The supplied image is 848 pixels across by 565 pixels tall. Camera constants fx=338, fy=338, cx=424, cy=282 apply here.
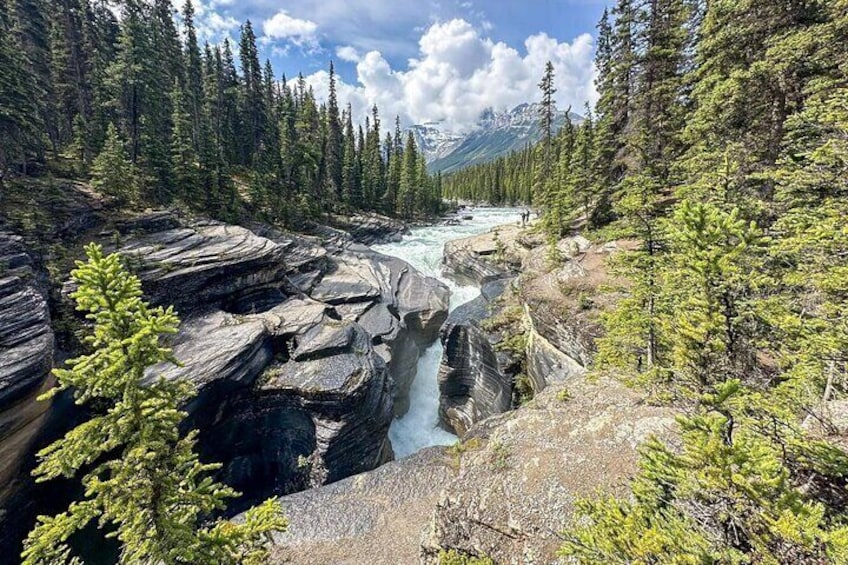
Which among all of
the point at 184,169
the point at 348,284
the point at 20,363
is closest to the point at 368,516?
the point at 20,363

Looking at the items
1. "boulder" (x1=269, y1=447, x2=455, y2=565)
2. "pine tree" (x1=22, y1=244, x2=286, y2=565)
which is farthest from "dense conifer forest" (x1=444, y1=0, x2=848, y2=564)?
"pine tree" (x1=22, y1=244, x2=286, y2=565)

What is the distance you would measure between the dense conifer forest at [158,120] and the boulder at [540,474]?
28263 mm

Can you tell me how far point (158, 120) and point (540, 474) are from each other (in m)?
46.6

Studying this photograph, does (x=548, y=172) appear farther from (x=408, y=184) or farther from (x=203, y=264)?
(x=203, y=264)

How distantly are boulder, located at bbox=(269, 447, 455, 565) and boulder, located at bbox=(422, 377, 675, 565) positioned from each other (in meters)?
1.72

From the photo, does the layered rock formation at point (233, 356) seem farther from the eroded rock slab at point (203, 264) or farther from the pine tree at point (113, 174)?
the pine tree at point (113, 174)

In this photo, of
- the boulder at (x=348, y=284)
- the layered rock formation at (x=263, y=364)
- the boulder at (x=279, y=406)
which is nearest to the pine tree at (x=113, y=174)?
the layered rock formation at (x=263, y=364)

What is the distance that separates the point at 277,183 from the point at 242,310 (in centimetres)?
2700

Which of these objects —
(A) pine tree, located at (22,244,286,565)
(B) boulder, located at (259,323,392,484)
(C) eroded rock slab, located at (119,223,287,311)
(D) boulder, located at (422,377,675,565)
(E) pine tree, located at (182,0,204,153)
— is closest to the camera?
(A) pine tree, located at (22,244,286,565)

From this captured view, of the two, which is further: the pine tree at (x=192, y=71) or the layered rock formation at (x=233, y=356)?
the pine tree at (x=192, y=71)

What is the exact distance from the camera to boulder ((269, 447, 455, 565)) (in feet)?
35.2

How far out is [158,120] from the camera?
3562 centimetres

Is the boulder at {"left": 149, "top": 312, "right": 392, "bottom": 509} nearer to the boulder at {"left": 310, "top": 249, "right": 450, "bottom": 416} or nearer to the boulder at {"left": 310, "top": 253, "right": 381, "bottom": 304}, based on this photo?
the boulder at {"left": 310, "top": 249, "right": 450, "bottom": 416}

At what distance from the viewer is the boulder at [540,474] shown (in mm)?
8383
